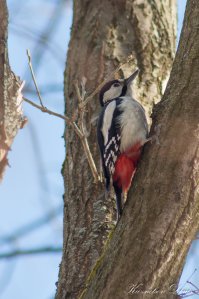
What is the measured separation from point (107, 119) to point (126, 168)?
49cm

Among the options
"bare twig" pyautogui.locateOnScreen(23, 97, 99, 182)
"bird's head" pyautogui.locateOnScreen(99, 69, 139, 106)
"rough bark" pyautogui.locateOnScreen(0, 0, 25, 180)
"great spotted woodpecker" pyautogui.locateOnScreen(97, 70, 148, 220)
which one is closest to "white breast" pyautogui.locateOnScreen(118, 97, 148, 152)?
"great spotted woodpecker" pyautogui.locateOnScreen(97, 70, 148, 220)

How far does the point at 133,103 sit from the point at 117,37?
0.74 metres

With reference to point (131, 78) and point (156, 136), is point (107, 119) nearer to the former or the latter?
point (131, 78)

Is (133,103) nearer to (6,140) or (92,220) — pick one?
(92,220)

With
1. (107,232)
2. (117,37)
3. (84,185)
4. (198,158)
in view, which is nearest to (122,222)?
(198,158)

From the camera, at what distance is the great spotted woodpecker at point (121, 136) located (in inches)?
156

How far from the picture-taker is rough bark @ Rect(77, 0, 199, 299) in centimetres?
291

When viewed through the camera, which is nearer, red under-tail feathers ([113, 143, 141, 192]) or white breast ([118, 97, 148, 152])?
red under-tail feathers ([113, 143, 141, 192])

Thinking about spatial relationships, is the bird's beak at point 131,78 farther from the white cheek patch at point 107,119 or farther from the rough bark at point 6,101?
the rough bark at point 6,101

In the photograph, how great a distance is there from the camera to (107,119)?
4328 mm

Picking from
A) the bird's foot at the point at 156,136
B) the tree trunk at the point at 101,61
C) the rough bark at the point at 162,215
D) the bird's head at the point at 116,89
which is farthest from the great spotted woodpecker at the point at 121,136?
the rough bark at the point at 162,215

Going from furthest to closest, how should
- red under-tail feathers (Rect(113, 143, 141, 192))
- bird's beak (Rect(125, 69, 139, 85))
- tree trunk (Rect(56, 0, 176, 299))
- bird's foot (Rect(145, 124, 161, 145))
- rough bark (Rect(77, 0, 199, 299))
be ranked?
bird's beak (Rect(125, 69, 139, 85)), tree trunk (Rect(56, 0, 176, 299)), red under-tail feathers (Rect(113, 143, 141, 192)), bird's foot (Rect(145, 124, 161, 145)), rough bark (Rect(77, 0, 199, 299))

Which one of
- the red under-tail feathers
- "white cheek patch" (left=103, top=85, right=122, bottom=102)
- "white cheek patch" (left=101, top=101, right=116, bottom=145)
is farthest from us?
"white cheek patch" (left=103, top=85, right=122, bottom=102)

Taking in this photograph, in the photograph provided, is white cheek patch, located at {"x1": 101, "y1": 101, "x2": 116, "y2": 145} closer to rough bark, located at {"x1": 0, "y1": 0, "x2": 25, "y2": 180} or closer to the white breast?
the white breast
